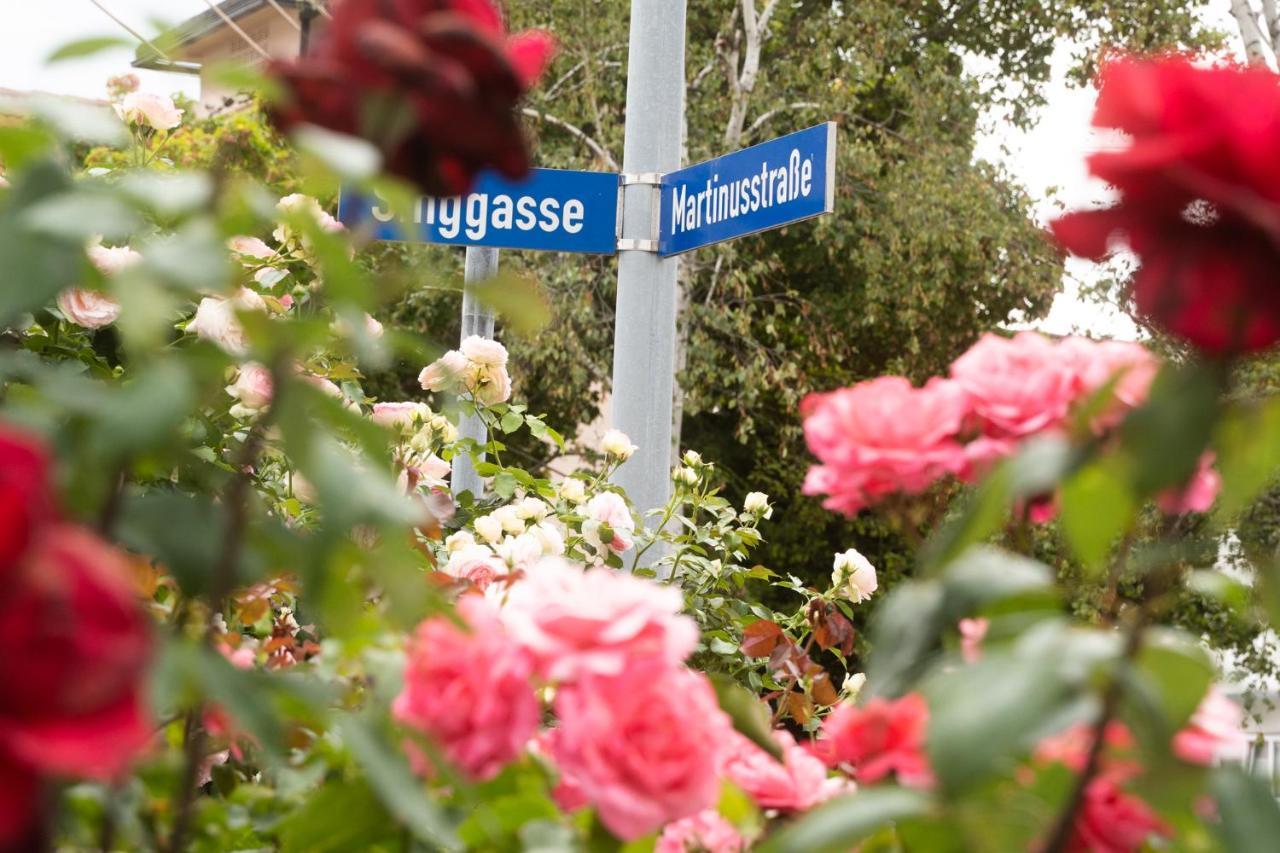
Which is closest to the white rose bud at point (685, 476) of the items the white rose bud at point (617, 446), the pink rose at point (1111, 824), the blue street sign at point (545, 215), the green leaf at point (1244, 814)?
the white rose bud at point (617, 446)

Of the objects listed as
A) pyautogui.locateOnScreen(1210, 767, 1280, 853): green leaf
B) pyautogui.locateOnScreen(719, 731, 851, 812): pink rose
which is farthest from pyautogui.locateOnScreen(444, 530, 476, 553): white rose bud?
A: pyautogui.locateOnScreen(1210, 767, 1280, 853): green leaf

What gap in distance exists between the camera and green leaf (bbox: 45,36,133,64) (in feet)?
1.98

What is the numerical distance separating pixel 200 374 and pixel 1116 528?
1.19ft

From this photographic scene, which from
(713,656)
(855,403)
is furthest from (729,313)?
(855,403)

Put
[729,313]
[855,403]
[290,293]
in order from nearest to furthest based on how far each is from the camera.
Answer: [855,403], [290,293], [729,313]

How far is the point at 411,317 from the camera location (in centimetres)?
1284

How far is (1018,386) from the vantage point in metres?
0.70

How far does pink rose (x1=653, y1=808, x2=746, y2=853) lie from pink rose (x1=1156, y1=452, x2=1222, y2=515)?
11.9 inches

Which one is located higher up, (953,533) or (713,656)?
(953,533)

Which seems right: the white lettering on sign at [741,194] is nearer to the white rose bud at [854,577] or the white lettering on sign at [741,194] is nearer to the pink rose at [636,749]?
the white rose bud at [854,577]

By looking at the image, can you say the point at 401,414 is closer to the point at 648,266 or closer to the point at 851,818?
the point at 648,266

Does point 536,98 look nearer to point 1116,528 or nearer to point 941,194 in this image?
point 941,194

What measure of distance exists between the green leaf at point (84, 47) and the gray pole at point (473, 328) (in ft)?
9.20

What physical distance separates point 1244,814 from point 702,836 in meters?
0.36
